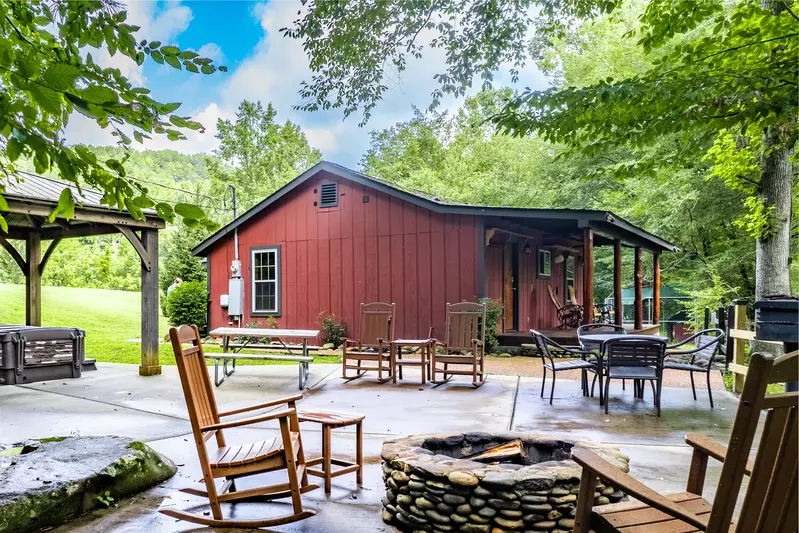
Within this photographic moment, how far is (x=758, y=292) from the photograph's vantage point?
326 inches

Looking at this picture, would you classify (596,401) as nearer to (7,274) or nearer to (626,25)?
(626,25)

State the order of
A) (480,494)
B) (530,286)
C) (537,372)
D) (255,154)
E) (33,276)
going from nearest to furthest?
1. (480,494)
2. (537,372)
3. (33,276)
4. (530,286)
5. (255,154)

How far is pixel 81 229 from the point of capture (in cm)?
938

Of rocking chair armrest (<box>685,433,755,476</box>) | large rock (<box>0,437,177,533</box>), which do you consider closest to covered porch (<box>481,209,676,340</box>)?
large rock (<box>0,437,177,533</box>)

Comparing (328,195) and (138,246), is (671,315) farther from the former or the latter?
(138,246)

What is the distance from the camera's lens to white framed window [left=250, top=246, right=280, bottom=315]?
13359 mm

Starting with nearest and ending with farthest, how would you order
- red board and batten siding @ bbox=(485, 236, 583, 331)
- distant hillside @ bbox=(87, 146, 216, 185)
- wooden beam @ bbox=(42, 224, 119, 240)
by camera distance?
wooden beam @ bbox=(42, 224, 119, 240) < red board and batten siding @ bbox=(485, 236, 583, 331) < distant hillside @ bbox=(87, 146, 216, 185)

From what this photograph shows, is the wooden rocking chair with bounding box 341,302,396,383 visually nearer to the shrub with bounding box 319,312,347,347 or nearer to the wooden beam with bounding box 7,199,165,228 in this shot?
the wooden beam with bounding box 7,199,165,228

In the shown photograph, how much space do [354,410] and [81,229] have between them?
20.4ft

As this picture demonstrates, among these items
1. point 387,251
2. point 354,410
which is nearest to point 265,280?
point 387,251

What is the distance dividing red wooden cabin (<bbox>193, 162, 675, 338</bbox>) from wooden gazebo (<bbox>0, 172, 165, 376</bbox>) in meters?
4.40

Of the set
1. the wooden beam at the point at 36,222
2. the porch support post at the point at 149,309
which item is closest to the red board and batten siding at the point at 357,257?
the wooden beam at the point at 36,222

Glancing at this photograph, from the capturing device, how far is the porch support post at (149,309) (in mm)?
8148

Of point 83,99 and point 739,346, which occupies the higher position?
point 83,99
